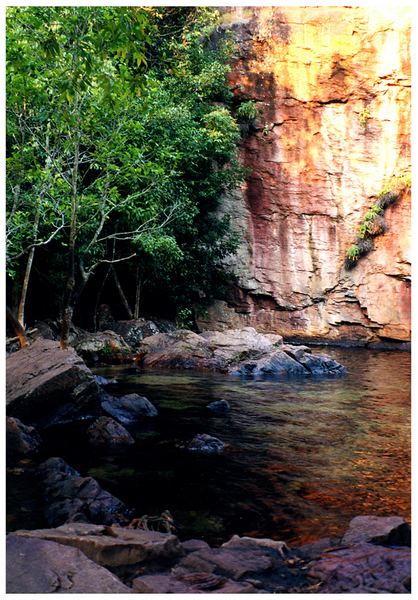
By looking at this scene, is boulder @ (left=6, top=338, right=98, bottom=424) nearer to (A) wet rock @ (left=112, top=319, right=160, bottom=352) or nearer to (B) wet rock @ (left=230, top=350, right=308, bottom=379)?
(B) wet rock @ (left=230, top=350, right=308, bottom=379)

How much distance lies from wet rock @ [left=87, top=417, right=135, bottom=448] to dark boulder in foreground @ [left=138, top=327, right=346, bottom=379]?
807cm

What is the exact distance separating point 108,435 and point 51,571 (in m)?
4.77

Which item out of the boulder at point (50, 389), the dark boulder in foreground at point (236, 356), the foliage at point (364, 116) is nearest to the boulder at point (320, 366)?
the dark boulder in foreground at point (236, 356)

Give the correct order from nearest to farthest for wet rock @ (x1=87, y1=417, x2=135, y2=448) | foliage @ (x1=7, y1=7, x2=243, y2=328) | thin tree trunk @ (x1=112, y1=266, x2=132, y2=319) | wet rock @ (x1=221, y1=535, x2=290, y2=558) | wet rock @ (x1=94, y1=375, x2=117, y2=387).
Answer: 1. wet rock @ (x1=221, y1=535, x2=290, y2=558)
2. wet rock @ (x1=87, y1=417, x2=135, y2=448)
3. foliage @ (x1=7, y1=7, x2=243, y2=328)
4. wet rock @ (x1=94, y1=375, x2=117, y2=387)
5. thin tree trunk @ (x1=112, y1=266, x2=132, y2=319)

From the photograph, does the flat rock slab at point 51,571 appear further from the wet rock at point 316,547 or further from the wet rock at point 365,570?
the wet rock at point 316,547

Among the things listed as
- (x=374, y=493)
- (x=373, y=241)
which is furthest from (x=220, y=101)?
(x=374, y=493)

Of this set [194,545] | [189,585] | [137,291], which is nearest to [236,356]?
[137,291]

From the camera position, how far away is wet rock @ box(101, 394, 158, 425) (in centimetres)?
1027

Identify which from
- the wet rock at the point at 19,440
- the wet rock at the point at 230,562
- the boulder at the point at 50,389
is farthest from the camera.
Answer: the boulder at the point at 50,389

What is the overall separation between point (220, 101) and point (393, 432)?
20.2 meters

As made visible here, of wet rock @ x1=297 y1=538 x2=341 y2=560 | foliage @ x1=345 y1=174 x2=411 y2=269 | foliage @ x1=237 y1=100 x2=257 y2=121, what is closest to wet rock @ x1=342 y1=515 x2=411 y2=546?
A: wet rock @ x1=297 y1=538 x2=341 y2=560

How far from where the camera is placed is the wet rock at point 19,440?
8.02 metres

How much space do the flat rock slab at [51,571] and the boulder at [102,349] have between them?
13.9 metres

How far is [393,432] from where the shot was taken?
9625 millimetres
